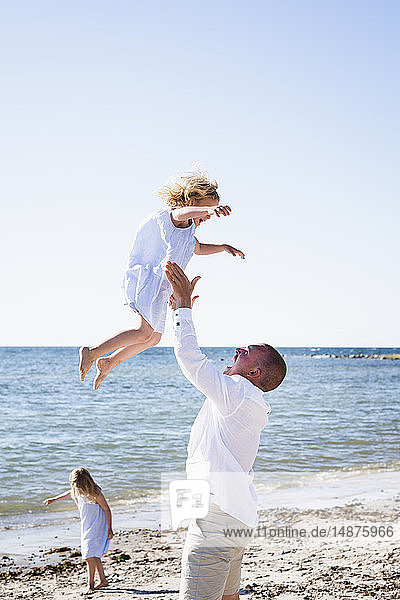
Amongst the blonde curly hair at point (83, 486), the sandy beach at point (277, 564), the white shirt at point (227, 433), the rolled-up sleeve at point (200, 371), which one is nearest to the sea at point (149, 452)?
the sandy beach at point (277, 564)

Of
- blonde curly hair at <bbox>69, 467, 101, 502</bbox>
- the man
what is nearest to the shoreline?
blonde curly hair at <bbox>69, 467, 101, 502</bbox>

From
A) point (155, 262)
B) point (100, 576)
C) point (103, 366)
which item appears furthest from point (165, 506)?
point (155, 262)

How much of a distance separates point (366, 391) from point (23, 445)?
2228cm

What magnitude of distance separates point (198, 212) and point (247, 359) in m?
0.84

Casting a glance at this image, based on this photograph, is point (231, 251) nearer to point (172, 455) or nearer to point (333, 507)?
point (333, 507)

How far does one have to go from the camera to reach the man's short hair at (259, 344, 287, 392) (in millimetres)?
3535

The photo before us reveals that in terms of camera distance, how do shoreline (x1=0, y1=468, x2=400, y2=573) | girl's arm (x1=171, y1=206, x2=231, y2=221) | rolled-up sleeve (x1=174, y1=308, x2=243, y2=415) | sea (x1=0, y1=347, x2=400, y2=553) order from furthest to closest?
sea (x1=0, y1=347, x2=400, y2=553), shoreline (x1=0, y1=468, x2=400, y2=573), girl's arm (x1=171, y1=206, x2=231, y2=221), rolled-up sleeve (x1=174, y1=308, x2=243, y2=415)

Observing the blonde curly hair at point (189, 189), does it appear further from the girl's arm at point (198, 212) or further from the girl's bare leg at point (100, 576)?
the girl's bare leg at point (100, 576)

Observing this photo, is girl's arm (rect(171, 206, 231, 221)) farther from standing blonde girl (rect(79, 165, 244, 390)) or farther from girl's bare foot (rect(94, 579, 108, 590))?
girl's bare foot (rect(94, 579, 108, 590))

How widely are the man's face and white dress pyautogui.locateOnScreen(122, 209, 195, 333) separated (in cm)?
60

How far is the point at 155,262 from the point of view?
4004 mm

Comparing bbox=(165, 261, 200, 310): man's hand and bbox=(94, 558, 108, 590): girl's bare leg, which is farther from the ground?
bbox=(165, 261, 200, 310): man's hand

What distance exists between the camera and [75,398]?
98.3 ft

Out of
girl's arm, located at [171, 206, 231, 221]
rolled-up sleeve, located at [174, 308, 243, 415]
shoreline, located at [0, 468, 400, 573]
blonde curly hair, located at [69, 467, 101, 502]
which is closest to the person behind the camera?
rolled-up sleeve, located at [174, 308, 243, 415]
